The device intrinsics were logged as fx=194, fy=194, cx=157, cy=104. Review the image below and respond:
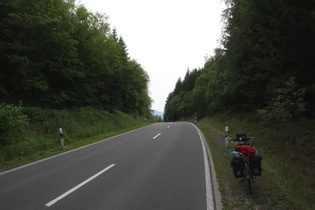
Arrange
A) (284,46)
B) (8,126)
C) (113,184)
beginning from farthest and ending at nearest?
(8,126) → (284,46) → (113,184)

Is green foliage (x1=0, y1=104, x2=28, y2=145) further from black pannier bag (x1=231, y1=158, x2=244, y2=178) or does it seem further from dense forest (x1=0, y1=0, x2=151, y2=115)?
black pannier bag (x1=231, y1=158, x2=244, y2=178)

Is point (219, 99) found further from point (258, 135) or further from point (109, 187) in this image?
point (109, 187)

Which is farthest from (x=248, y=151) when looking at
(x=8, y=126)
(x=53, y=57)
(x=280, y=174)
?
(x=53, y=57)

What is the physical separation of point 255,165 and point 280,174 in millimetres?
2029

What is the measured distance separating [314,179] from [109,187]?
555cm

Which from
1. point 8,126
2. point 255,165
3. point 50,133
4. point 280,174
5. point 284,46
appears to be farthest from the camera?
point 50,133

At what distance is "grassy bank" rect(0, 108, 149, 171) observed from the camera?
28.9ft

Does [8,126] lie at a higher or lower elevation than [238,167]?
higher

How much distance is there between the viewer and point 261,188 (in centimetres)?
468

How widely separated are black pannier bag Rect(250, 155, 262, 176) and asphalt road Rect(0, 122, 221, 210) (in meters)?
1.05

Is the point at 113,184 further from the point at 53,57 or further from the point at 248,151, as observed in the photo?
the point at 53,57

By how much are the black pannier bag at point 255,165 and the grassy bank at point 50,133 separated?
8074 mm

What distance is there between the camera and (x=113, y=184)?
4.94 meters

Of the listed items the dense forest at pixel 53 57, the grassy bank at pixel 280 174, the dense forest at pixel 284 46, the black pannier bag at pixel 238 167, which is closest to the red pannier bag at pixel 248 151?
the black pannier bag at pixel 238 167
